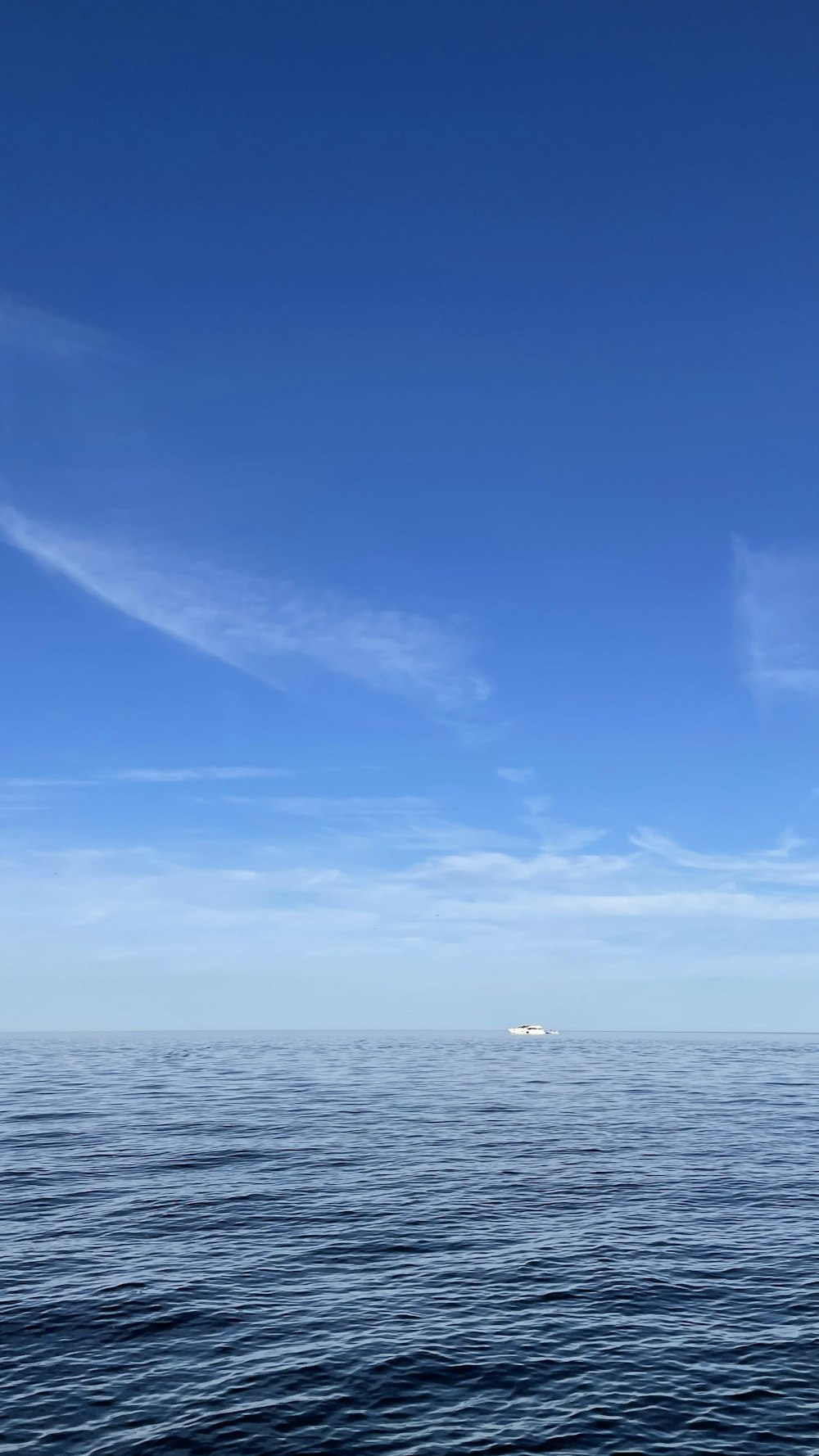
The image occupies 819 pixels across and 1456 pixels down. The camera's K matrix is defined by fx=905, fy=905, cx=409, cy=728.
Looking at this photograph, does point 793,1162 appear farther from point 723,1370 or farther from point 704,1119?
point 723,1370

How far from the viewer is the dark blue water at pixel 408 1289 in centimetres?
1973

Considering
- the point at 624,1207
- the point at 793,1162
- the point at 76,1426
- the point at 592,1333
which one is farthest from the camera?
the point at 793,1162

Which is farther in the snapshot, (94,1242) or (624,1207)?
(624,1207)

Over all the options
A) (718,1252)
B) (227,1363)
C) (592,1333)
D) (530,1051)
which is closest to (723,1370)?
(592,1333)

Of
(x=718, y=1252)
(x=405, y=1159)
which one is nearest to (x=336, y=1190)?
(x=405, y=1159)

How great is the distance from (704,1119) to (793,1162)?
1907 cm

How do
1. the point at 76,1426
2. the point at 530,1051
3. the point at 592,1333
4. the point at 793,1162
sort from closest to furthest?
1. the point at 76,1426
2. the point at 592,1333
3. the point at 793,1162
4. the point at 530,1051

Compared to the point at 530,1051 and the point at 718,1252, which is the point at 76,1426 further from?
the point at 530,1051

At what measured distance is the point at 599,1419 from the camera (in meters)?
19.9

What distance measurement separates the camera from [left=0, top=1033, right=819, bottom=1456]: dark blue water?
19734 mm

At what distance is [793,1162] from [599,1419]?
3301cm

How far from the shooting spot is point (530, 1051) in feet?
598

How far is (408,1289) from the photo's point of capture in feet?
90.4

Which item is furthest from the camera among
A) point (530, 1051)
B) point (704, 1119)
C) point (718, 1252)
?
point (530, 1051)
